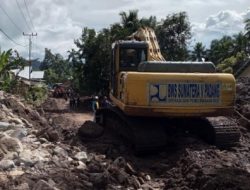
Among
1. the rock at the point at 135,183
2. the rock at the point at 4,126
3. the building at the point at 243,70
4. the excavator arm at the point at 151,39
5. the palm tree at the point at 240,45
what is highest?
the palm tree at the point at 240,45

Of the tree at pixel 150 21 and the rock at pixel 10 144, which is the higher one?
the tree at pixel 150 21

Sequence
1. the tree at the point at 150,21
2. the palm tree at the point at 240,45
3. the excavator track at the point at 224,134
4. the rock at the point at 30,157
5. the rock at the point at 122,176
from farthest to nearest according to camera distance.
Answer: the palm tree at the point at 240,45 < the tree at the point at 150,21 < the excavator track at the point at 224,134 < the rock at the point at 122,176 < the rock at the point at 30,157

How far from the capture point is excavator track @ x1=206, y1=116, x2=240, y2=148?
40.5 ft

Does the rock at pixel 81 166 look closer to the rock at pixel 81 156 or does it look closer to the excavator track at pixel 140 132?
the rock at pixel 81 156

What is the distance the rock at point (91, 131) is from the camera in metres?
13.7

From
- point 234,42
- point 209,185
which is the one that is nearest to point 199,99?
point 209,185

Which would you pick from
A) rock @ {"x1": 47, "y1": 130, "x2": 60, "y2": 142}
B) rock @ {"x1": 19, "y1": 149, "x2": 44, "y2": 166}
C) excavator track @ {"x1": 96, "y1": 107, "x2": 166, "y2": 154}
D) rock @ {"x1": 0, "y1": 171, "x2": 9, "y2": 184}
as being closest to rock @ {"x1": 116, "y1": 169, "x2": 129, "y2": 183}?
rock @ {"x1": 19, "y1": 149, "x2": 44, "y2": 166}

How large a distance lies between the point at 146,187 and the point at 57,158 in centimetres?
174

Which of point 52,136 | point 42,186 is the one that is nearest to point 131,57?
point 52,136

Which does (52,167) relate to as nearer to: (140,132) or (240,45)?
(140,132)

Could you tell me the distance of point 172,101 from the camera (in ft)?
38.1

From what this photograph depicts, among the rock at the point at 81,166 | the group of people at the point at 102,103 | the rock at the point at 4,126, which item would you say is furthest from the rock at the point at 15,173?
the group of people at the point at 102,103

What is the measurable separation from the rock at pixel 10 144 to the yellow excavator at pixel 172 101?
2.55 meters

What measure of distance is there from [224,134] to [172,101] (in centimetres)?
165
